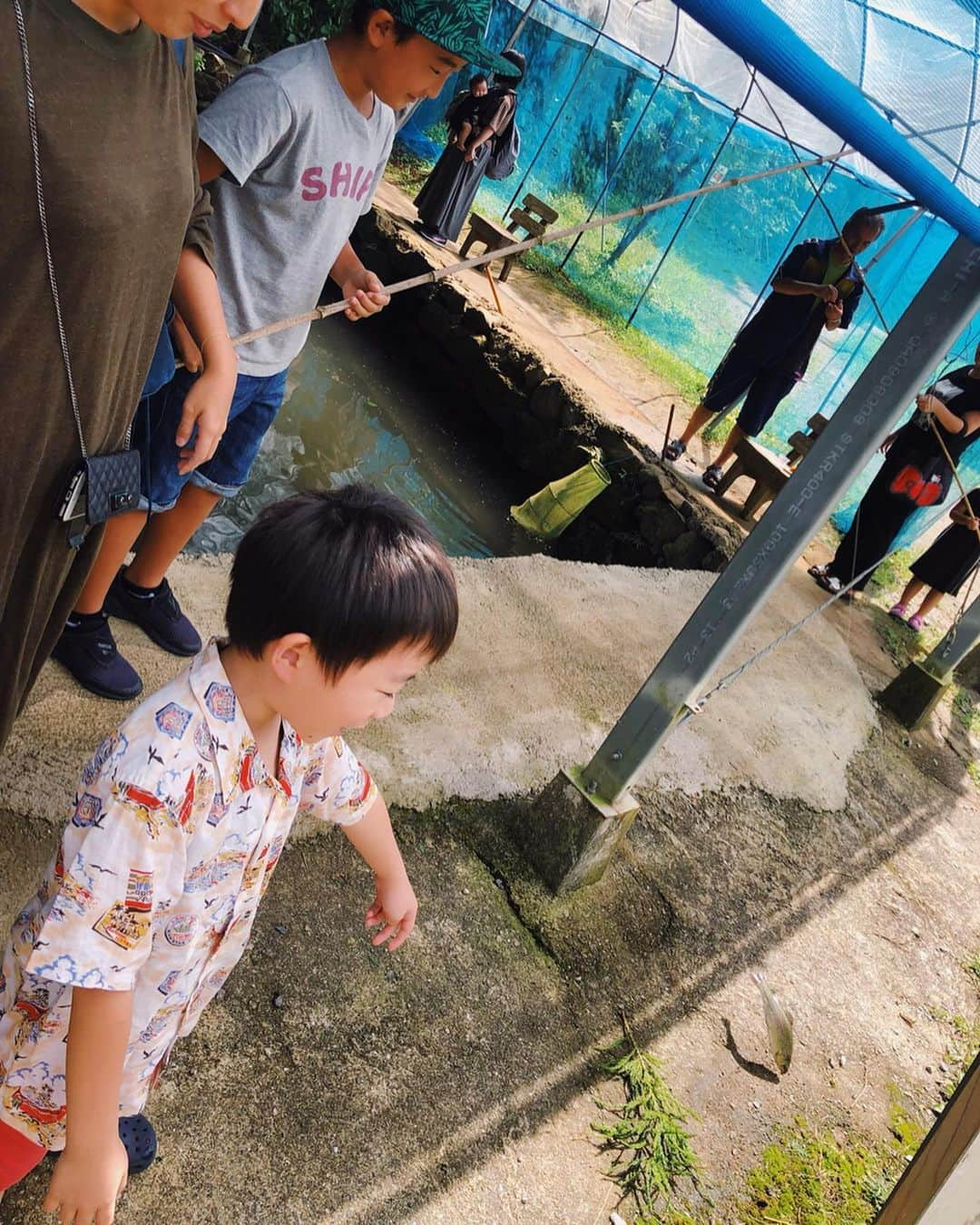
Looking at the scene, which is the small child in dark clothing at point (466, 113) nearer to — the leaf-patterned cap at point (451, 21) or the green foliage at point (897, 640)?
the green foliage at point (897, 640)

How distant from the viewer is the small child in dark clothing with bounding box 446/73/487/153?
8352 mm

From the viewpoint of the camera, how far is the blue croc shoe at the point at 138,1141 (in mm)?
1487

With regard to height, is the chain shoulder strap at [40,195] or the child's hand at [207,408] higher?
the chain shoulder strap at [40,195]

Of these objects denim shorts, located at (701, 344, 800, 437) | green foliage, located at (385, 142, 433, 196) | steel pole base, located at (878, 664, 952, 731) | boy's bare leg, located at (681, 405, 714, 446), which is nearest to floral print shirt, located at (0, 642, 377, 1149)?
steel pole base, located at (878, 664, 952, 731)

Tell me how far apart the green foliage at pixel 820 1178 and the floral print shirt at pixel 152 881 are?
1519 mm

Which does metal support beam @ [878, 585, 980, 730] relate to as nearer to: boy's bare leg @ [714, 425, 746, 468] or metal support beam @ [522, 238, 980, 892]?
boy's bare leg @ [714, 425, 746, 468]

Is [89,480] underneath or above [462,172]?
above

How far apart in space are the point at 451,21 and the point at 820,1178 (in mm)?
2675

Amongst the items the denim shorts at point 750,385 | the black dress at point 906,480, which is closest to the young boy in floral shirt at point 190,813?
the black dress at point 906,480

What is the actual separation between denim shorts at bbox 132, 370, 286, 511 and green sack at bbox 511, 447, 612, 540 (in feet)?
13.5

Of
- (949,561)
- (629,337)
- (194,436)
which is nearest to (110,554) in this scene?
(194,436)

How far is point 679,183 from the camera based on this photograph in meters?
10.4

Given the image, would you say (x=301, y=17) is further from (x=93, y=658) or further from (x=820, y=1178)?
(x=820, y=1178)

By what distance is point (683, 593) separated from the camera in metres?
4.60
